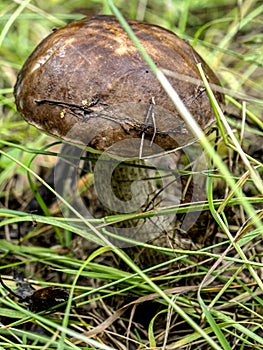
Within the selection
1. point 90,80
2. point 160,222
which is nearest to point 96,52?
point 90,80

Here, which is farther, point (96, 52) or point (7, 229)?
point (7, 229)

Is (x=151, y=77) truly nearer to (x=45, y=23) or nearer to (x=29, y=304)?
(x=29, y=304)

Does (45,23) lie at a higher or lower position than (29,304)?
higher

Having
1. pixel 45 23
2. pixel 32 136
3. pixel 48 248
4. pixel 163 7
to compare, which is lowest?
pixel 48 248

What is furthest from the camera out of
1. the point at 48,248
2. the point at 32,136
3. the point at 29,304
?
the point at 32,136
